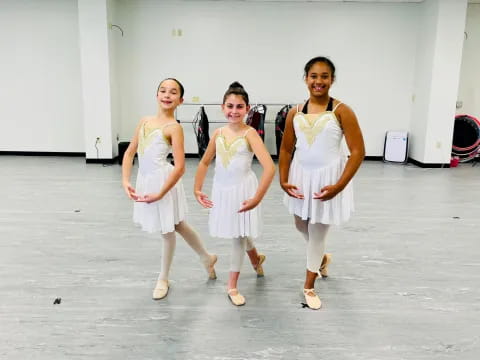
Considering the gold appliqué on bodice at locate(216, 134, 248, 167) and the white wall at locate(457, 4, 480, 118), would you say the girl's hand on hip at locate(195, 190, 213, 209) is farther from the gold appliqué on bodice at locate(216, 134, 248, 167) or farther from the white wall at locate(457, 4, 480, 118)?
the white wall at locate(457, 4, 480, 118)

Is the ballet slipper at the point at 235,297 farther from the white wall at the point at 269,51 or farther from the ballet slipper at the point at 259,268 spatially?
the white wall at the point at 269,51

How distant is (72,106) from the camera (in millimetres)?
7312

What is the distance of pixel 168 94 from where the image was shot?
88.4 inches

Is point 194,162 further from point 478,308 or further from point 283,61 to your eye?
point 478,308

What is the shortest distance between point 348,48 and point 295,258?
527 centimetres

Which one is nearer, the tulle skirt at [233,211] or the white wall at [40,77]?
the tulle skirt at [233,211]

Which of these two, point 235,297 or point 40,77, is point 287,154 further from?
point 40,77

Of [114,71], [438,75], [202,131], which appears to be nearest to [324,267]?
[202,131]

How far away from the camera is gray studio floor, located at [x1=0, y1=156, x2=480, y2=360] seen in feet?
6.54

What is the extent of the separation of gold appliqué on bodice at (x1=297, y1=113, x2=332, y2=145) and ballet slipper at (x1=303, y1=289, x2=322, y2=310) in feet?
2.74

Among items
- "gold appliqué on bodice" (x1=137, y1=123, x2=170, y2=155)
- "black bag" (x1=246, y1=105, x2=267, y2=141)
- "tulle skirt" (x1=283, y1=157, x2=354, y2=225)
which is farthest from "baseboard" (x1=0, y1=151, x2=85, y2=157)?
"tulle skirt" (x1=283, y1=157, x2=354, y2=225)

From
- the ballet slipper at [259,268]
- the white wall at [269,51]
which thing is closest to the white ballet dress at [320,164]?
the ballet slipper at [259,268]

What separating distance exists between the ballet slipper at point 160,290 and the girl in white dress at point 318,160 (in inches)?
31.1

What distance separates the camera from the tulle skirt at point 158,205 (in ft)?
7.52
